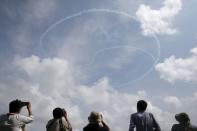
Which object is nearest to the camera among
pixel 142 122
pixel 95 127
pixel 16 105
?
pixel 95 127

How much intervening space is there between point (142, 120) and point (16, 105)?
601 centimetres

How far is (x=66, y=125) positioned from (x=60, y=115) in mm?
540

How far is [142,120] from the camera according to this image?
17.4 metres

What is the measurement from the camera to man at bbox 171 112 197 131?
1773 cm

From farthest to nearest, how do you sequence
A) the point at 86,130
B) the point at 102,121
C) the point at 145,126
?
the point at 145,126
the point at 102,121
the point at 86,130

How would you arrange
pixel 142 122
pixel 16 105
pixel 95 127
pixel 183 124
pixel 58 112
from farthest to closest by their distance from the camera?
1. pixel 183 124
2. pixel 142 122
3. pixel 58 112
4. pixel 16 105
5. pixel 95 127

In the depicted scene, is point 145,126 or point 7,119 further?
point 145,126

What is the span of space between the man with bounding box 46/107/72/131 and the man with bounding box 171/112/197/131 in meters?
5.27

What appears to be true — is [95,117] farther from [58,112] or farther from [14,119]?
[14,119]

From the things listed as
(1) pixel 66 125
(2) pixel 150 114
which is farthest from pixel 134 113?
(1) pixel 66 125

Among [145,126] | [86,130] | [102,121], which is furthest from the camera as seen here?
[145,126]

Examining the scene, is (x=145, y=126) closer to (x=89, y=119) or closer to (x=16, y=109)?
(x=89, y=119)

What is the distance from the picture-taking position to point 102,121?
16.1 meters

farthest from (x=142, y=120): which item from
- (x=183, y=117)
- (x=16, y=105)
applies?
(x=16, y=105)
